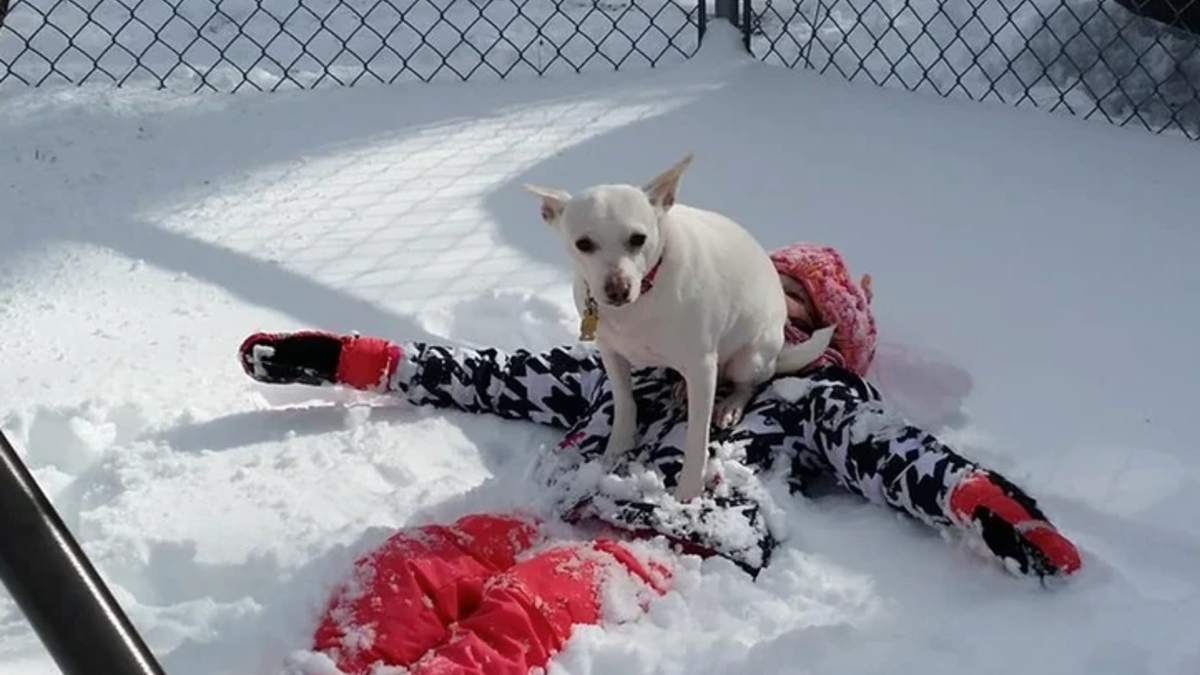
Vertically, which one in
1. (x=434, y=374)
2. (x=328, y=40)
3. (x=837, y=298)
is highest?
(x=837, y=298)

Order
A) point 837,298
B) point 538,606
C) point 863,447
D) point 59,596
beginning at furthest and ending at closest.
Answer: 1. point 837,298
2. point 863,447
3. point 538,606
4. point 59,596

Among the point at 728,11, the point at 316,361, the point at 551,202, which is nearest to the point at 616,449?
the point at 551,202

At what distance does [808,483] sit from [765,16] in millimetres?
2415

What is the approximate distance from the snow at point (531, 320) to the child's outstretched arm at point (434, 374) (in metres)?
0.04

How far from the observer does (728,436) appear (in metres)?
2.00

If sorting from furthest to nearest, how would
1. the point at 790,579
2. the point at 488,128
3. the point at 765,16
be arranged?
the point at 765,16 < the point at 488,128 < the point at 790,579

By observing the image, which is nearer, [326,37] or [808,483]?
[808,483]

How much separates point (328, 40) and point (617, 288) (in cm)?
268

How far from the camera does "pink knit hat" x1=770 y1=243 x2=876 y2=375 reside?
7.06 ft

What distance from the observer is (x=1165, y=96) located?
3506 millimetres

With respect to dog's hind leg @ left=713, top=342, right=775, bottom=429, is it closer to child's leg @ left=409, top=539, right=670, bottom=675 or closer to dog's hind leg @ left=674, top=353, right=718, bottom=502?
dog's hind leg @ left=674, top=353, right=718, bottom=502

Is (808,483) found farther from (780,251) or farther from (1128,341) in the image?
(1128,341)

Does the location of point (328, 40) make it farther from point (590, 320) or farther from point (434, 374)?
point (590, 320)

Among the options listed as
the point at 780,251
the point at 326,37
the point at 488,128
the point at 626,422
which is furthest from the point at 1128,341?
the point at 326,37
